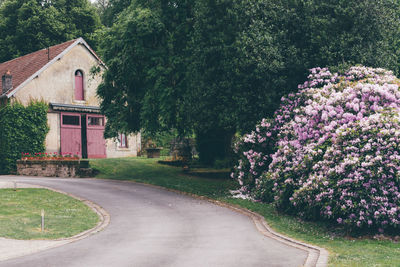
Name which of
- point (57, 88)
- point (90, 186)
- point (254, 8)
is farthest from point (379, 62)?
point (57, 88)

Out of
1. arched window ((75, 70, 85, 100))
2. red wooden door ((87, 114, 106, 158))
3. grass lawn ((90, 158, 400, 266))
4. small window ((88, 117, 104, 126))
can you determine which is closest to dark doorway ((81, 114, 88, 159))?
red wooden door ((87, 114, 106, 158))

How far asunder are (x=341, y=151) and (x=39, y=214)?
1043 centimetres

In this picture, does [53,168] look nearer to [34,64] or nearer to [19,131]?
[19,131]

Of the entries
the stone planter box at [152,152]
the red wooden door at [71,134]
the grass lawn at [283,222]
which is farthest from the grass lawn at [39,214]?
the stone planter box at [152,152]

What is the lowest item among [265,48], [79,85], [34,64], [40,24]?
[265,48]

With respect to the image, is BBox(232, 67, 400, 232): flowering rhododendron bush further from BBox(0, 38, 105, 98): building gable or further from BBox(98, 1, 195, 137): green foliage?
BBox(0, 38, 105, 98): building gable

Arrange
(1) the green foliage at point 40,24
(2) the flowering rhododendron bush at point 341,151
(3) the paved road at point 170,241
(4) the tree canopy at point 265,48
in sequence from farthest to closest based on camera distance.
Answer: (1) the green foliage at point 40,24, (4) the tree canopy at point 265,48, (2) the flowering rhododendron bush at point 341,151, (3) the paved road at point 170,241

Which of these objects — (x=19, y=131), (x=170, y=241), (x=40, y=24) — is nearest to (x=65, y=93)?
(x=19, y=131)

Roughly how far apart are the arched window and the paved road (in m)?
17.4

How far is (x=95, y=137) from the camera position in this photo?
120 ft

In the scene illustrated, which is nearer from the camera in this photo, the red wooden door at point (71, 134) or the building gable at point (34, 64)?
the building gable at point (34, 64)

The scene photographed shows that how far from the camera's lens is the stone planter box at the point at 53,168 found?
92.4 ft

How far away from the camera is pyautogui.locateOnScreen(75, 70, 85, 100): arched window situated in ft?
117

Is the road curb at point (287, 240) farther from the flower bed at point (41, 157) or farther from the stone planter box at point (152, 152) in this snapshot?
the stone planter box at point (152, 152)
